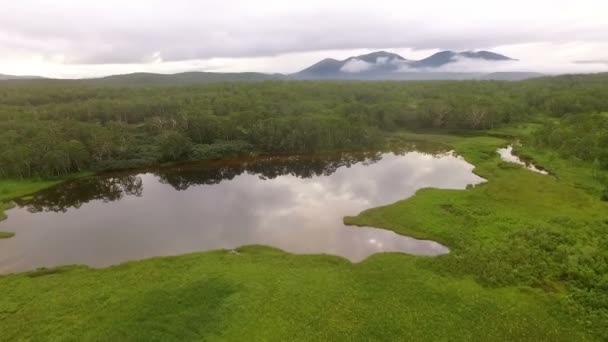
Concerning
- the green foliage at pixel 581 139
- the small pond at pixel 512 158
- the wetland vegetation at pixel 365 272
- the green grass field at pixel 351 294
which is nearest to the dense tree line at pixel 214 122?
the wetland vegetation at pixel 365 272

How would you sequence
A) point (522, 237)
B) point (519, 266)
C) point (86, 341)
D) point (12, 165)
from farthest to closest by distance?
1. point (12, 165)
2. point (522, 237)
3. point (519, 266)
4. point (86, 341)

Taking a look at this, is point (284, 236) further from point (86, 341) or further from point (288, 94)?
point (288, 94)

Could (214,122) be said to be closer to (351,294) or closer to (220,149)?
(220,149)

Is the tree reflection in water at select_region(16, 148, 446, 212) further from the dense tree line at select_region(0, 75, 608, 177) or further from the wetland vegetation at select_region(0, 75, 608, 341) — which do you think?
the dense tree line at select_region(0, 75, 608, 177)

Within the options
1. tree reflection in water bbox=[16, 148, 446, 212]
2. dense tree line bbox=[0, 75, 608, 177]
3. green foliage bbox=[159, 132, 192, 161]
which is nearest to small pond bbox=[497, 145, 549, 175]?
tree reflection in water bbox=[16, 148, 446, 212]

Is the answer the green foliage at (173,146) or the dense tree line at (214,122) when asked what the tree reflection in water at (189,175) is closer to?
the green foliage at (173,146)

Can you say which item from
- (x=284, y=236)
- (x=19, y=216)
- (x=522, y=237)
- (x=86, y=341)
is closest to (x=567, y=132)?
(x=522, y=237)
